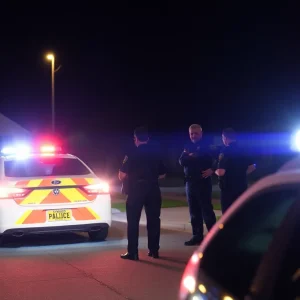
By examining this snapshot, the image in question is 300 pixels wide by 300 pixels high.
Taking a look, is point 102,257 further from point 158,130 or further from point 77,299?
point 158,130

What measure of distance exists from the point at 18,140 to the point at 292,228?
1967 cm

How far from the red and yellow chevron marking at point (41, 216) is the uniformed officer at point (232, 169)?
2.10 m

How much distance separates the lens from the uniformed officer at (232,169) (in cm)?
922

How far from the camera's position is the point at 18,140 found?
838 inches

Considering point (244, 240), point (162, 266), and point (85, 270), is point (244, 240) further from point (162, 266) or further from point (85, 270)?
point (162, 266)

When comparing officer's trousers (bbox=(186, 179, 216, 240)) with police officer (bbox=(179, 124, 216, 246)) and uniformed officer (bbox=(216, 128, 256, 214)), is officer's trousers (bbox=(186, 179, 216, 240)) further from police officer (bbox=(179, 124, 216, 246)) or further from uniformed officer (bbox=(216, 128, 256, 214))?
uniformed officer (bbox=(216, 128, 256, 214))

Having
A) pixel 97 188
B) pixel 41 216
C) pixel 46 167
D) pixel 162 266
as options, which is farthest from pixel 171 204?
pixel 162 266

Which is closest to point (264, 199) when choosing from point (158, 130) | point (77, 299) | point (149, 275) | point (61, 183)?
point (77, 299)

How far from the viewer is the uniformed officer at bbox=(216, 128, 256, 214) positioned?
9.22 metres

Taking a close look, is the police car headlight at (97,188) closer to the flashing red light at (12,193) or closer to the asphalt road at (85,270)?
the asphalt road at (85,270)

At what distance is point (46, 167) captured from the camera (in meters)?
10.7

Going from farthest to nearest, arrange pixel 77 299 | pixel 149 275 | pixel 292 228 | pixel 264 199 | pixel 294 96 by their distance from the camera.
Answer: pixel 294 96 → pixel 149 275 → pixel 77 299 → pixel 264 199 → pixel 292 228

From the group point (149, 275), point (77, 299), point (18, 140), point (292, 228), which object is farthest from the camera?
point (18, 140)

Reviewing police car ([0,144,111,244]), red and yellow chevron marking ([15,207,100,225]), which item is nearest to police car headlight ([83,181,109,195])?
police car ([0,144,111,244])
